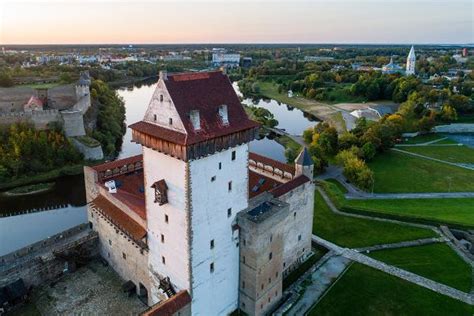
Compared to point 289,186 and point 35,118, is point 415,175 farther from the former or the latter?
point 35,118

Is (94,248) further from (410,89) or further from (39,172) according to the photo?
(410,89)

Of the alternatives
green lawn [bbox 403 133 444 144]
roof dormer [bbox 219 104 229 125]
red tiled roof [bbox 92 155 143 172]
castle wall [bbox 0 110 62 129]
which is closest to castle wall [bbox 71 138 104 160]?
castle wall [bbox 0 110 62 129]

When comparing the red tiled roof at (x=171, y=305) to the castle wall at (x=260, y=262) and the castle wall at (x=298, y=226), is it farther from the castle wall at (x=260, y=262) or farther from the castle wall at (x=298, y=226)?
the castle wall at (x=298, y=226)

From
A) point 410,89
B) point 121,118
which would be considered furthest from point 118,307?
point 410,89

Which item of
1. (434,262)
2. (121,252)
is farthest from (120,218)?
(434,262)

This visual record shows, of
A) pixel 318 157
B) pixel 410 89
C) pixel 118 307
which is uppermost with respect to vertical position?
pixel 410 89

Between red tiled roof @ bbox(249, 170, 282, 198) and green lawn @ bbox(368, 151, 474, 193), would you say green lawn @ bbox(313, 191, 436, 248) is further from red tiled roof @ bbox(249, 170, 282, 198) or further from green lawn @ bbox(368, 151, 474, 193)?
green lawn @ bbox(368, 151, 474, 193)
